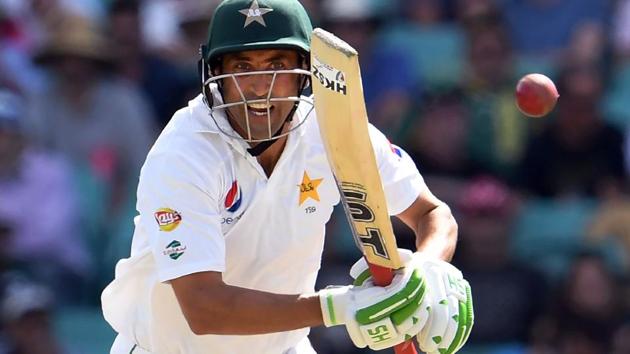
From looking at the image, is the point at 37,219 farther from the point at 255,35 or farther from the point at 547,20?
the point at 255,35

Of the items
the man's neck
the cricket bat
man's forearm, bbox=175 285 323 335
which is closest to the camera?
the cricket bat

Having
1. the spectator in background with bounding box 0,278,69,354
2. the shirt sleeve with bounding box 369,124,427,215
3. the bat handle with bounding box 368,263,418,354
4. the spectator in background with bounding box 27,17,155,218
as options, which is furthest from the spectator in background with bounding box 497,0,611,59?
the bat handle with bounding box 368,263,418,354

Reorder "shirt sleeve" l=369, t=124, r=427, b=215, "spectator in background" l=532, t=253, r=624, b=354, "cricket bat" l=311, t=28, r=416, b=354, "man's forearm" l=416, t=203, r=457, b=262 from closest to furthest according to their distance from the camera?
"cricket bat" l=311, t=28, r=416, b=354
"man's forearm" l=416, t=203, r=457, b=262
"shirt sleeve" l=369, t=124, r=427, b=215
"spectator in background" l=532, t=253, r=624, b=354

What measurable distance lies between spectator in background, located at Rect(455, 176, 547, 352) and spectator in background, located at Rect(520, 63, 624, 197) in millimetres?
273

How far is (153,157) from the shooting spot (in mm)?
3762

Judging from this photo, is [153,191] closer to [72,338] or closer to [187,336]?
[187,336]

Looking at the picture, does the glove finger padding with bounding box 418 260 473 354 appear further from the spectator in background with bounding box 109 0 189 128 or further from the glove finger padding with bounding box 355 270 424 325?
the spectator in background with bounding box 109 0 189 128

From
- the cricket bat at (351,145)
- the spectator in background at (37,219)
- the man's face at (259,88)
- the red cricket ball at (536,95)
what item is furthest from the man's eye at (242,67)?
the spectator in background at (37,219)

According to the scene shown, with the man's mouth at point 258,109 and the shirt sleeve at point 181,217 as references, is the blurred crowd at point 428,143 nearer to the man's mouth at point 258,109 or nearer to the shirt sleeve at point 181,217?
the man's mouth at point 258,109

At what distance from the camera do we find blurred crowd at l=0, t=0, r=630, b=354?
6848 millimetres

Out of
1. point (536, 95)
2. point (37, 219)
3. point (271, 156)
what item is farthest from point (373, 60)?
point (271, 156)

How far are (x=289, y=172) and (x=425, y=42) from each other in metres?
3.92

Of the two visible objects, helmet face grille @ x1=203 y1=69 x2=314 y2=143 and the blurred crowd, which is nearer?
helmet face grille @ x1=203 y1=69 x2=314 y2=143

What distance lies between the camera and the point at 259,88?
3789 mm
